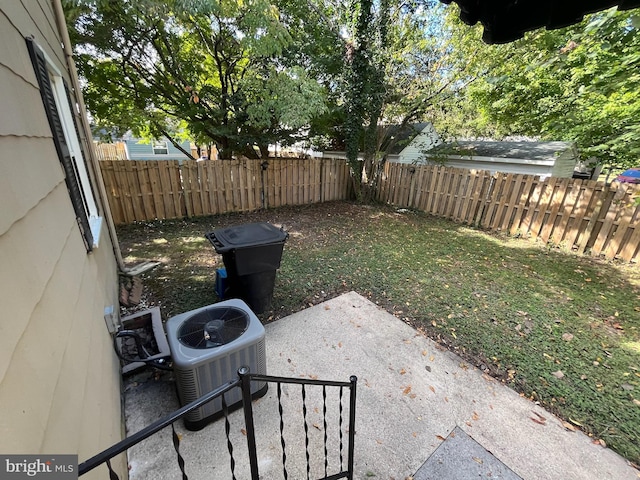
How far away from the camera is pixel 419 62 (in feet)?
25.9

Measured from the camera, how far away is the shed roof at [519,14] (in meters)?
1.63

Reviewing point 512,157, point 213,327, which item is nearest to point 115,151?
point 213,327

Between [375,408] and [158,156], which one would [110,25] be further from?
[158,156]

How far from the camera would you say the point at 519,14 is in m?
1.84

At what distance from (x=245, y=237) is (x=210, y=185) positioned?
15.3ft

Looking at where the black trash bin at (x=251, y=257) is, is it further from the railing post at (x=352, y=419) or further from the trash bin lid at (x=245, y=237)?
the railing post at (x=352, y=419)

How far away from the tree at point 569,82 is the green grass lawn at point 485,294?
2.15m

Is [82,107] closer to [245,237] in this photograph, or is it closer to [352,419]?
[245,237]

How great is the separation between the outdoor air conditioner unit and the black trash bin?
0.76 m

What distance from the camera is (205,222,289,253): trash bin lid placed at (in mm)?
2930

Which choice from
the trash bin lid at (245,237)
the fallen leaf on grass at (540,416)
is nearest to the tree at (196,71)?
the trash bin lid at (245,237)

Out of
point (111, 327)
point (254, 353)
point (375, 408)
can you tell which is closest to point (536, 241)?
point (375, 408)

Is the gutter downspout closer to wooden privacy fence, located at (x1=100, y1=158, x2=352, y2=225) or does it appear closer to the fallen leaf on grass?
wooden privacy fence, located at (x1=100, y1=158, x2=352, y2=225)

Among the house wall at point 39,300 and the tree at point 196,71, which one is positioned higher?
the tree at point 196,71
